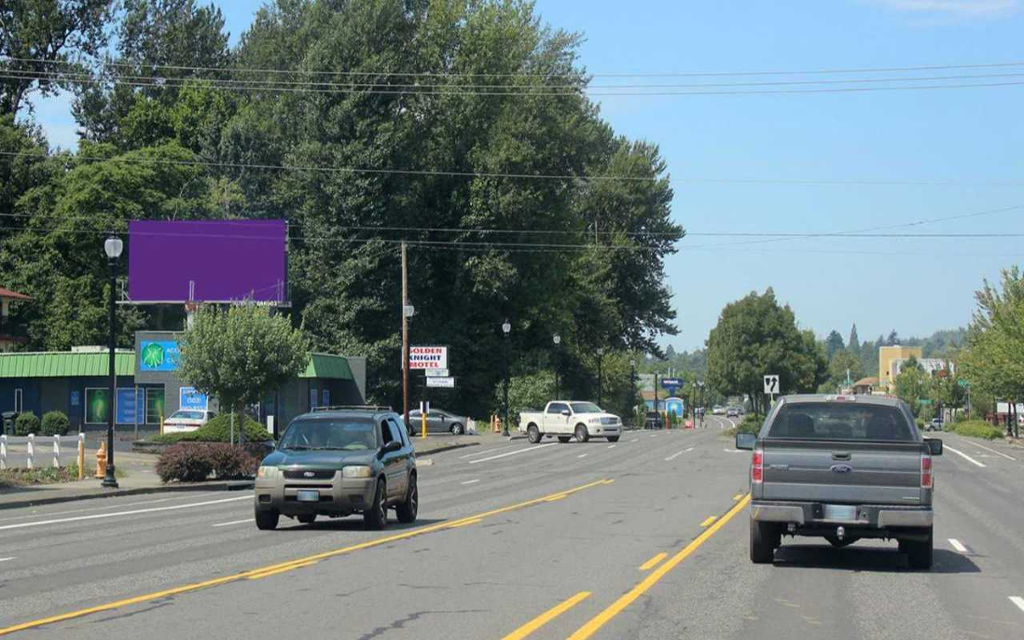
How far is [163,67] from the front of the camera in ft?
310

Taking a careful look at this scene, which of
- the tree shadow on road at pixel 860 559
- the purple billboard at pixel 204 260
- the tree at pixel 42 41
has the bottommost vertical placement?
the tree shadow on road at pixel 860 559

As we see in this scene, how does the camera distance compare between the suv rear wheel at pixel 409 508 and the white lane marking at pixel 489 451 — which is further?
the white lane marking at pixel 489 451

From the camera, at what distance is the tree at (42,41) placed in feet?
279

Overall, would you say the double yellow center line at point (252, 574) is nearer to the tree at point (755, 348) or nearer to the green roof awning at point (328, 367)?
the green roof awning at point (328, 367)

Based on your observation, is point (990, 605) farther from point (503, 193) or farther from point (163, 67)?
point (163, 67)

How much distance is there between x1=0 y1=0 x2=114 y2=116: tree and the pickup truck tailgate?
77.6 metres

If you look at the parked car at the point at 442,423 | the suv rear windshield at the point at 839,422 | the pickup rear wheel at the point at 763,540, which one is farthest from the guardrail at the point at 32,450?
the suv rear windshield at the point at 839,422

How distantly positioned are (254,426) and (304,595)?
102 feet

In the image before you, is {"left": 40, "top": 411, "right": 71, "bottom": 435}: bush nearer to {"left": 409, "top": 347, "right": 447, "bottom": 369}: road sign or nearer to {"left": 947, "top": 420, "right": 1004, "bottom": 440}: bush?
{"left": 409, "top": 347, "right": 447, "bottom": 369}: road sign

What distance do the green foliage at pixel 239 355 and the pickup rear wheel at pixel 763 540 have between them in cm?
2716

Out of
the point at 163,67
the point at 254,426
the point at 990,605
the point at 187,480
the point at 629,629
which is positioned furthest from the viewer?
the point at 163,67

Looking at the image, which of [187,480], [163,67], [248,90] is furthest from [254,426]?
[163,67]

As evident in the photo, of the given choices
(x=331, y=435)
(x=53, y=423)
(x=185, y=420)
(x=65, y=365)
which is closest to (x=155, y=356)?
(x=65, y=365)

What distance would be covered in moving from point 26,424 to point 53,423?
1416 millimetres
